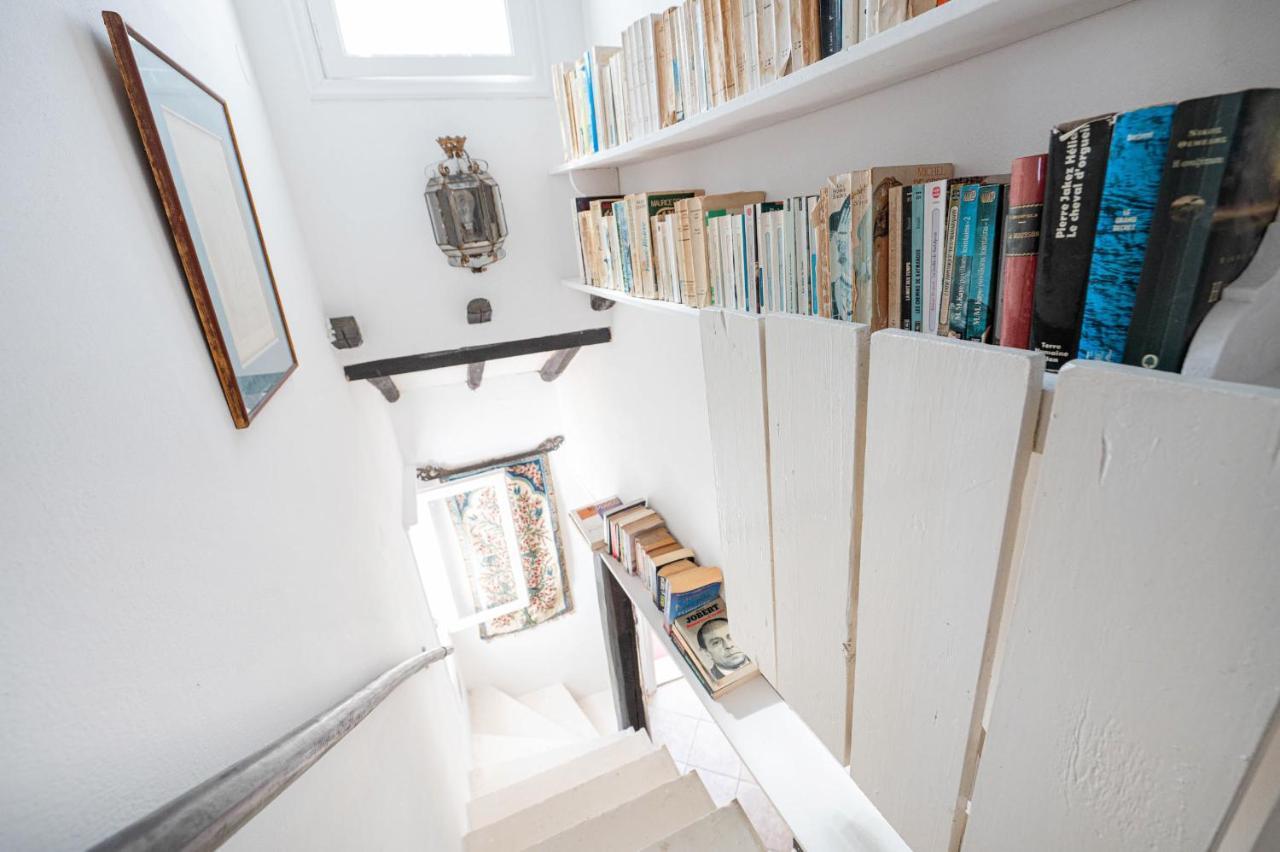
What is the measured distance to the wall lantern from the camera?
7.18 ft

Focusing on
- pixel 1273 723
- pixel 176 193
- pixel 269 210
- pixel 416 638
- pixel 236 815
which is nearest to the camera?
pixel 1273 723

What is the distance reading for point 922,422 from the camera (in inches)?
29.0

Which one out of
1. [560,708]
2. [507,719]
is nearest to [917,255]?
[507,719]

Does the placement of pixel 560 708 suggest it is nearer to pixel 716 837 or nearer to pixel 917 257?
pixel 716 837

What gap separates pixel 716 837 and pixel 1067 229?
68.3 inches

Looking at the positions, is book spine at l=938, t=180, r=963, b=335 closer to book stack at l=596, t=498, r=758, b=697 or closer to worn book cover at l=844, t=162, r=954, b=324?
worn book cover at l=844, t=162, r=954, b=324

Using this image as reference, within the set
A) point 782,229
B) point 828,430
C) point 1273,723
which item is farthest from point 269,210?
point 1273,723

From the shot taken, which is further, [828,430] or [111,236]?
[828,430]

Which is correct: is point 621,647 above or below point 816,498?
below

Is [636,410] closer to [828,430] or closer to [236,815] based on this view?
[828,430]

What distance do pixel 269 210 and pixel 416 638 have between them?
1919 mm

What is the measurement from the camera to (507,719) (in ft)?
13.0

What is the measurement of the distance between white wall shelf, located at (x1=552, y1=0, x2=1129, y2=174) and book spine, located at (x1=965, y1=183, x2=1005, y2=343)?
0.20m

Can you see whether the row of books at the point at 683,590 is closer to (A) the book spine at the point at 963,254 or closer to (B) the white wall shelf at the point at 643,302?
(B) the white wall shelf at the point at 643,302
